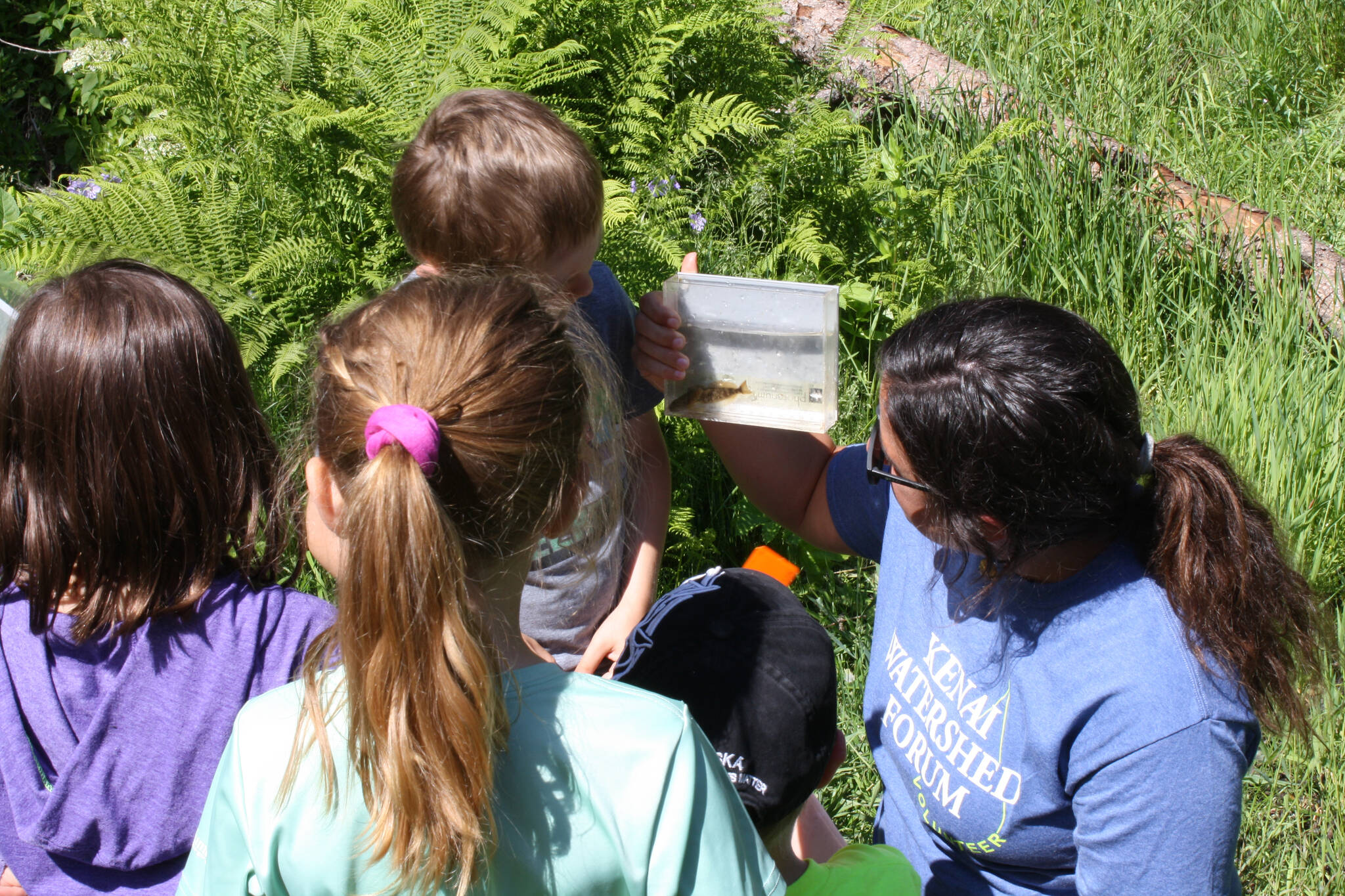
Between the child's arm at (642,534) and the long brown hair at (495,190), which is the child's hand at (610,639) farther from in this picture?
the long brown hair at (495,190)

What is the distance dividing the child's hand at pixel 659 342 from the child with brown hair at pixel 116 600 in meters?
0.70

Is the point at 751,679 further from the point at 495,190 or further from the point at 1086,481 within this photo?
the point at 495,190

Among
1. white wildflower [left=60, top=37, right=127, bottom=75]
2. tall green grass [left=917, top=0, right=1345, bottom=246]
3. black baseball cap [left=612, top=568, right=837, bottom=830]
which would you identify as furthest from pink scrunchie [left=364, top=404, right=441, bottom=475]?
tall green grass [left=917, top=0, right=1345, bottom=246]

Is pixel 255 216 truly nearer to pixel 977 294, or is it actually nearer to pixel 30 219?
pixel 30 219

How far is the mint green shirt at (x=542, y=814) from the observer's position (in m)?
0.98

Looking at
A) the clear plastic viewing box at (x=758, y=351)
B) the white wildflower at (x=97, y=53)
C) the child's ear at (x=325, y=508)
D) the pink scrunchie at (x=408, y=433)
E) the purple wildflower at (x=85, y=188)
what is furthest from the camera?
the white wildflower at (x=97, y=53)

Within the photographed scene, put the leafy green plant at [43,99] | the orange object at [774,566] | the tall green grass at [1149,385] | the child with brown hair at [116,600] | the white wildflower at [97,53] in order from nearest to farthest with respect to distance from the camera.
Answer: the child with brown hair at [116,600]
the orange object at [774,566]
the tall green grass at [1149,385]
the white wildflower at [97,53]
the leafy green plant at [43,99]

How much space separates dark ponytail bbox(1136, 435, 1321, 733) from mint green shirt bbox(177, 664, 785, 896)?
72 cm

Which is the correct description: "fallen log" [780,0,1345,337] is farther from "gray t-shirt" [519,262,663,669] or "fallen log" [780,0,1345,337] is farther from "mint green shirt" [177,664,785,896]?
"mint green shirt" [177,664,785,896]

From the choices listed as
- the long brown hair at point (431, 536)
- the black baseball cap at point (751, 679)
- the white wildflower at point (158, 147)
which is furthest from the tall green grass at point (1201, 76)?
the long brown hair at point (431, 536)

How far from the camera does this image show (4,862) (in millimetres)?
1327

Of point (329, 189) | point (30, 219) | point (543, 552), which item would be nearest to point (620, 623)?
point (543, 552)

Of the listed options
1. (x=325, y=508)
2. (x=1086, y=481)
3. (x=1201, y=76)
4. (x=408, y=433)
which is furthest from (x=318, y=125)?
(x=1201, y=76)

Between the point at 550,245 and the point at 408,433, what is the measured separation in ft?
2.56
